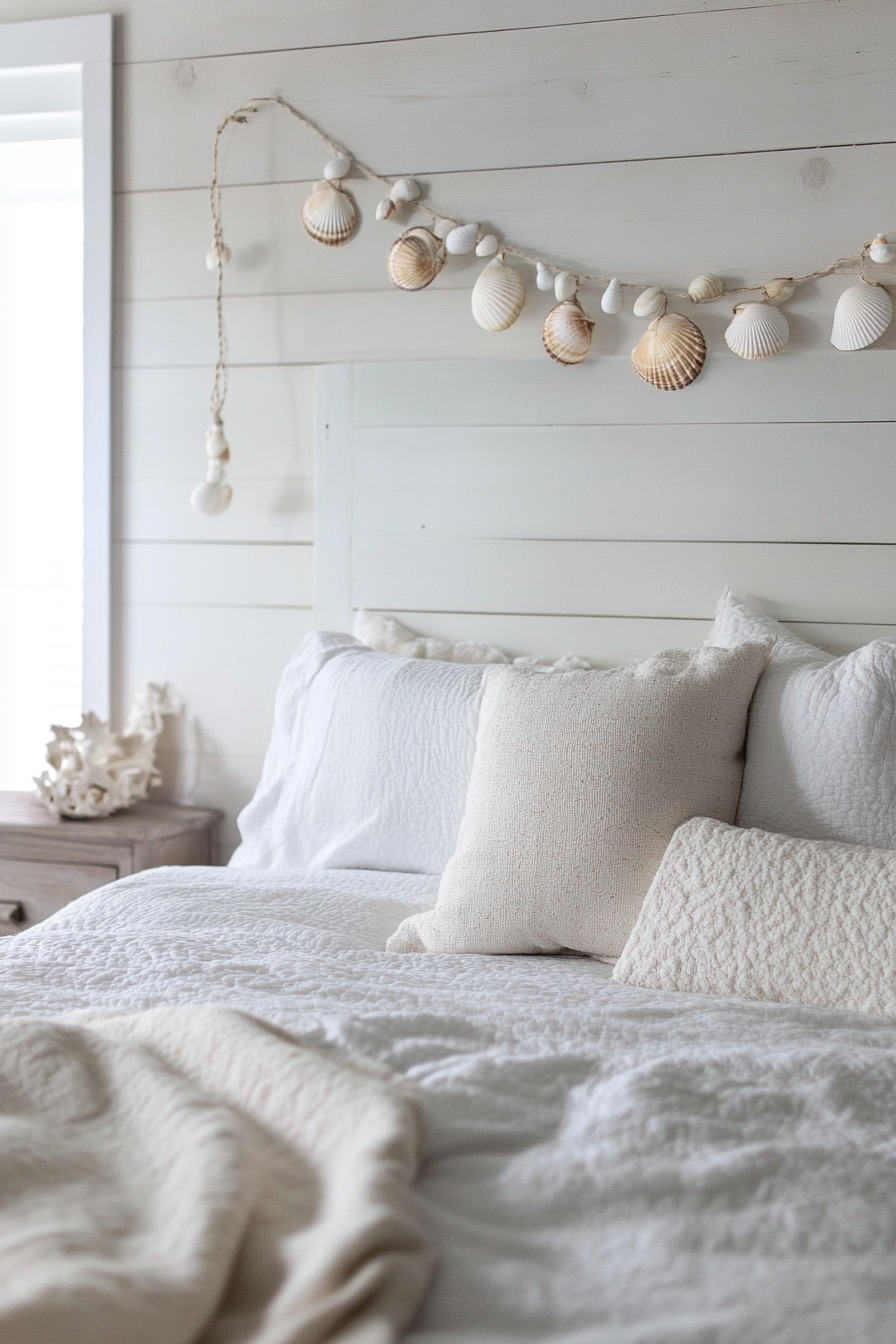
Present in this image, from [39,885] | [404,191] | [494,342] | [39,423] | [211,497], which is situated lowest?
[39,885]

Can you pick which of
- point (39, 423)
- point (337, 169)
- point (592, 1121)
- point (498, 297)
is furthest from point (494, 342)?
point (592, 1121)

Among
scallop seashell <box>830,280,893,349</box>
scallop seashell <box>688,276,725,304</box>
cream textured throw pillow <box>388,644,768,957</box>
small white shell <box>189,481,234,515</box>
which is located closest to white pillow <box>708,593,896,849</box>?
cream textured throw pillow <box>388,644,768,957</box>

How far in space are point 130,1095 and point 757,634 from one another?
48.1 inches

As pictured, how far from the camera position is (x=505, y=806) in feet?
4.79

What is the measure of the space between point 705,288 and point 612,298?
0.49ft

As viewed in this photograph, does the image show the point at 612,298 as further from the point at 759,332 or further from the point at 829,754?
the point at 829,754

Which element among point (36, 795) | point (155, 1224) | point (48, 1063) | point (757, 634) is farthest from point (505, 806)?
point (36, 795)

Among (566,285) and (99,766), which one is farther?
(99,766)

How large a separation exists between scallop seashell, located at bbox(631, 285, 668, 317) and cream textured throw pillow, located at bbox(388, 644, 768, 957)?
708 mm

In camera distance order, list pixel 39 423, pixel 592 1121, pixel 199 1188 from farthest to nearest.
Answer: pixel 39 423, pixel 592 1121, pixel 199 1188

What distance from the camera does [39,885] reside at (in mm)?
2000

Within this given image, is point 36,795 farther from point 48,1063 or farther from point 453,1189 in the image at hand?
point 453,1189

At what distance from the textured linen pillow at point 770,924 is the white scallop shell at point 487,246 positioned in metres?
1.12

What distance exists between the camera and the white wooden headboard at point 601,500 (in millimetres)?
1895
